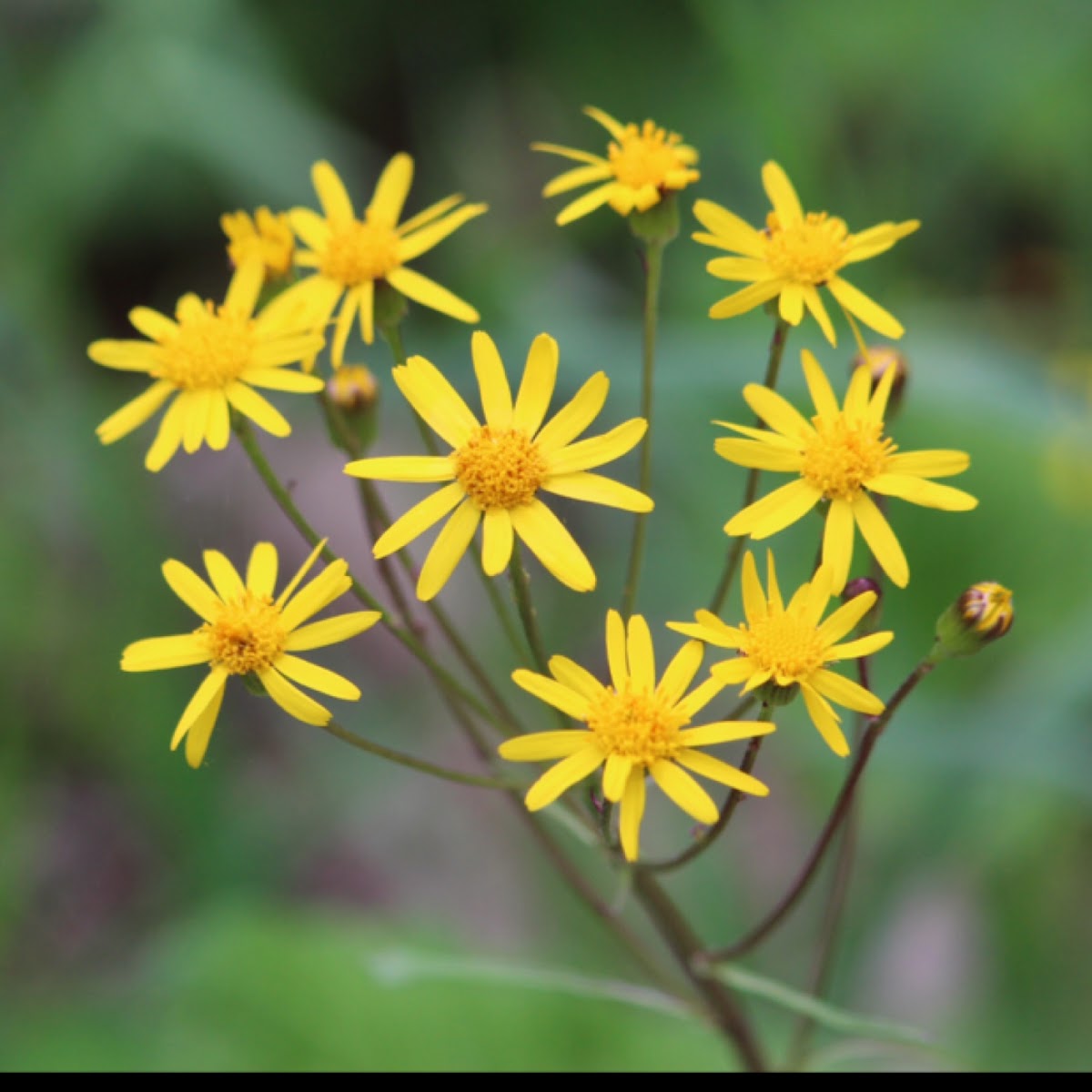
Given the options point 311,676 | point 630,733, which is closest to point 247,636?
point 311,676

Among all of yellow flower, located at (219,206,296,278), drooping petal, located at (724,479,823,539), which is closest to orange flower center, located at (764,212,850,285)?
drooping petal, located at (724,479,823,539)

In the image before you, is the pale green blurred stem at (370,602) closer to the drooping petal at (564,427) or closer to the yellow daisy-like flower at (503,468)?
the yellow daisy-like flower at (503,468)

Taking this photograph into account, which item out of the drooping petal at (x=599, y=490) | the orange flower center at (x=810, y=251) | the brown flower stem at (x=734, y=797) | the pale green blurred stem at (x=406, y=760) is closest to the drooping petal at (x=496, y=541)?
the drooping petal at (x=599, y=490)

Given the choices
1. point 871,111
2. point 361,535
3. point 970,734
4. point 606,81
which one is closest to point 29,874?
point 361,535

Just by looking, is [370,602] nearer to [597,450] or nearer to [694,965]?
[597,450]

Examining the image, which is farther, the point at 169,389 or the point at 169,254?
the point at 169,254
